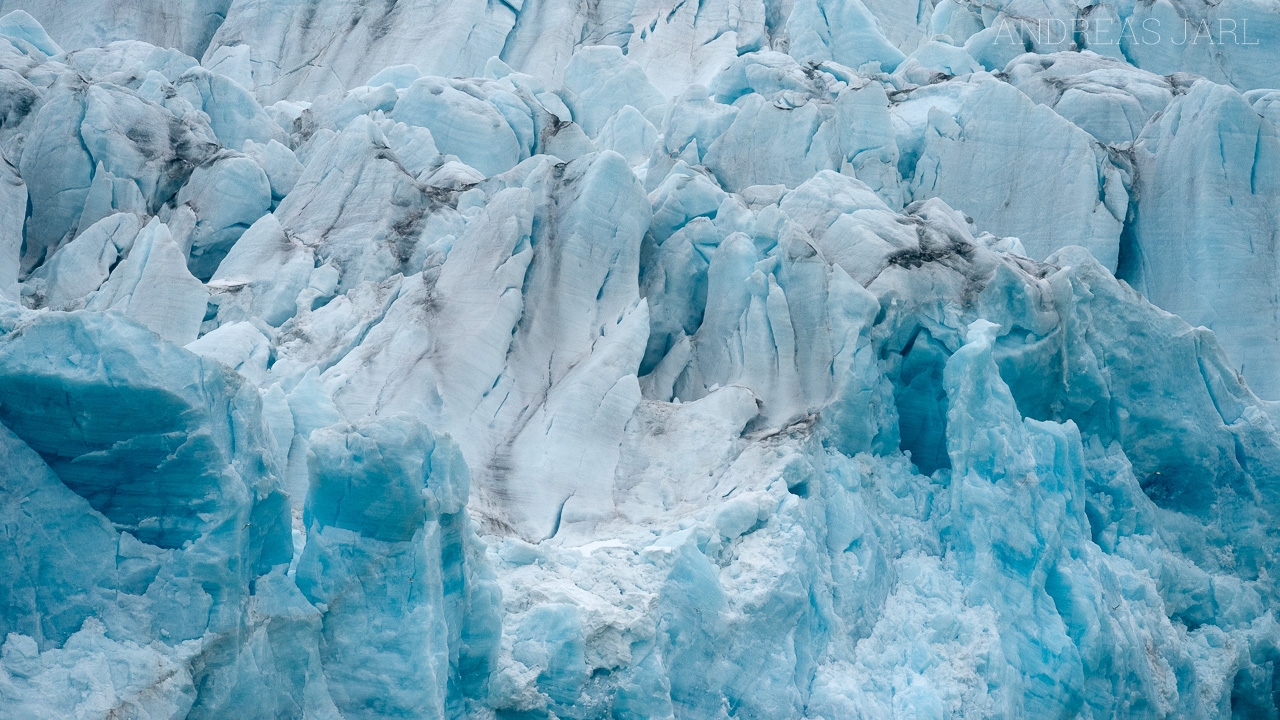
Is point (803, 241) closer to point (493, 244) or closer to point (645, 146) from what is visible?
point (493, 244)

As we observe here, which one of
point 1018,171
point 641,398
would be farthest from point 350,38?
point 641,398

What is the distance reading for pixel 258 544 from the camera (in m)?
7.29

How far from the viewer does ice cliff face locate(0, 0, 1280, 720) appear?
6812mm

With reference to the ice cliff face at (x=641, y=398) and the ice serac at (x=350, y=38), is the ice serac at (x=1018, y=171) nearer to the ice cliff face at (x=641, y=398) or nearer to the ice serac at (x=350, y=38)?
the ice cliff face at (x=641, y=398)

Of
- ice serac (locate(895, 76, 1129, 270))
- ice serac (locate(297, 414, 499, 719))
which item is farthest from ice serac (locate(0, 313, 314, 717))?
ice serac (locate(895, 76, 1129, 270))

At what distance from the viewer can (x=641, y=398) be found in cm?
1012

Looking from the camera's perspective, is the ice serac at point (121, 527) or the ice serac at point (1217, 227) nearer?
the ice serac at point (121, 527)

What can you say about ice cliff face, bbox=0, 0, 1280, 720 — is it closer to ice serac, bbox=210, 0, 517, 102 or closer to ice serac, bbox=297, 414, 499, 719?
ice serac, bbox=297, 414, 499, 719

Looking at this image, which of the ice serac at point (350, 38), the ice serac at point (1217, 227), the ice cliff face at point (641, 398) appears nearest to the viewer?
the ice cliff face at point (641, 398)

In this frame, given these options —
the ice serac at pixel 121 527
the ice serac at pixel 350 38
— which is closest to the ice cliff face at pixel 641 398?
the ice serac at pixel 121 527

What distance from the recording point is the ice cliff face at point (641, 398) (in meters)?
6.81

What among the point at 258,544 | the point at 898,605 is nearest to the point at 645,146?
the point at 898,605

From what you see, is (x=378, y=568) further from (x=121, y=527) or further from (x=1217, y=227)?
(x=1217, y=227)

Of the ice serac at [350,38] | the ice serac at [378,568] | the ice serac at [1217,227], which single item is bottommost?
the ice serac at [350,38]
